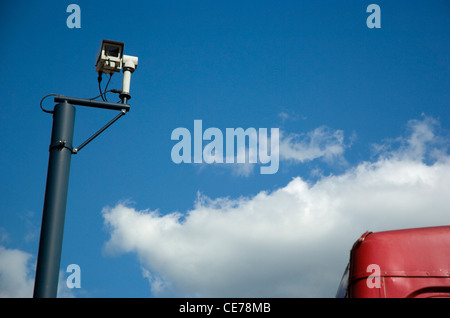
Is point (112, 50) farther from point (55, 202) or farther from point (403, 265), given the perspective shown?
point (403, 265)

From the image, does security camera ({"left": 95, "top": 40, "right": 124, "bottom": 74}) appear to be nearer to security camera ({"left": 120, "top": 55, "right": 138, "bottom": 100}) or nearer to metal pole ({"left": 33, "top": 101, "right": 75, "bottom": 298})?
security camera ({"left": 120, "top": 55, "right": 138, "bottom": 100})

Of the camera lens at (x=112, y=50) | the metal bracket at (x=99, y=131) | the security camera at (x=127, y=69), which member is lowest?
the metal bracket at (x=99, y=131)

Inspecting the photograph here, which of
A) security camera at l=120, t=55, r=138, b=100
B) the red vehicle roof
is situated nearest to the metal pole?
security camera at l=120, t=55, r=138, b=100

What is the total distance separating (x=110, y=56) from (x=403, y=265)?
540 cm

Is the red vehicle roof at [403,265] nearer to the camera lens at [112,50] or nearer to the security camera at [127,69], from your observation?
the security camera at [127,69]

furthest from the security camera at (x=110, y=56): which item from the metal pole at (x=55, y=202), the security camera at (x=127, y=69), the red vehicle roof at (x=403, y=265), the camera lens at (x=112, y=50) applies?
the red vehicle roof at (x=403, y=265)

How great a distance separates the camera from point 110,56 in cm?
900

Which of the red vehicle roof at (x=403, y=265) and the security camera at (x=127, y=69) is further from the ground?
the security camera at (x=127, y=69)

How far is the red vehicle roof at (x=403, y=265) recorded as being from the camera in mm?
6898

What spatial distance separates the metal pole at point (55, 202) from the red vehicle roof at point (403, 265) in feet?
12.6

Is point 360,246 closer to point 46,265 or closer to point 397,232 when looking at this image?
point 397,232
